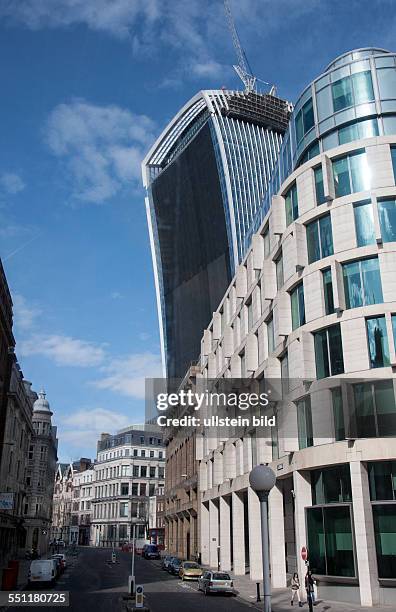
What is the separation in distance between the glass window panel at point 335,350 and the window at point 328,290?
1.16 meters

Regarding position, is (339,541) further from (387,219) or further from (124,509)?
(124,509)

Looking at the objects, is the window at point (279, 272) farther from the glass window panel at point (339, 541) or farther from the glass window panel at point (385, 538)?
the glass window panel at point (385, 538)

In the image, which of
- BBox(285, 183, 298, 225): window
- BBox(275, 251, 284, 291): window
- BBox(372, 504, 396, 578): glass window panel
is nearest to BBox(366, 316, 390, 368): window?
BBox(372, 504, 396, 578): glass window panel

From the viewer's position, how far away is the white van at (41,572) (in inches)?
1393

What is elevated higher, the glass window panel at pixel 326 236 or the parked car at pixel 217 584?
the glass window panel at pixel 326 236

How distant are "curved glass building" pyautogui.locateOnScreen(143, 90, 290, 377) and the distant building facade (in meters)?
35.2

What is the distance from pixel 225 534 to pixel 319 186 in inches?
1352

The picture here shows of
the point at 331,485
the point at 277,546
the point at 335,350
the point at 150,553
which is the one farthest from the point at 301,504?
the point at 150,553

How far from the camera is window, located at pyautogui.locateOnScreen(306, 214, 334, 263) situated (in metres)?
35.1

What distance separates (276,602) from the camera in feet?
97.7

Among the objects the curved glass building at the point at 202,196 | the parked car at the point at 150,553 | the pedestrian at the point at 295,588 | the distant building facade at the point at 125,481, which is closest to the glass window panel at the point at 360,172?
the pedestrian at the point at 295,588

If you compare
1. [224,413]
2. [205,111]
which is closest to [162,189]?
[205,111]

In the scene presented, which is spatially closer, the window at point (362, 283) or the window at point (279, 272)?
the window at point (362, 283)

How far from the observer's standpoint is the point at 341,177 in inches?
1406
